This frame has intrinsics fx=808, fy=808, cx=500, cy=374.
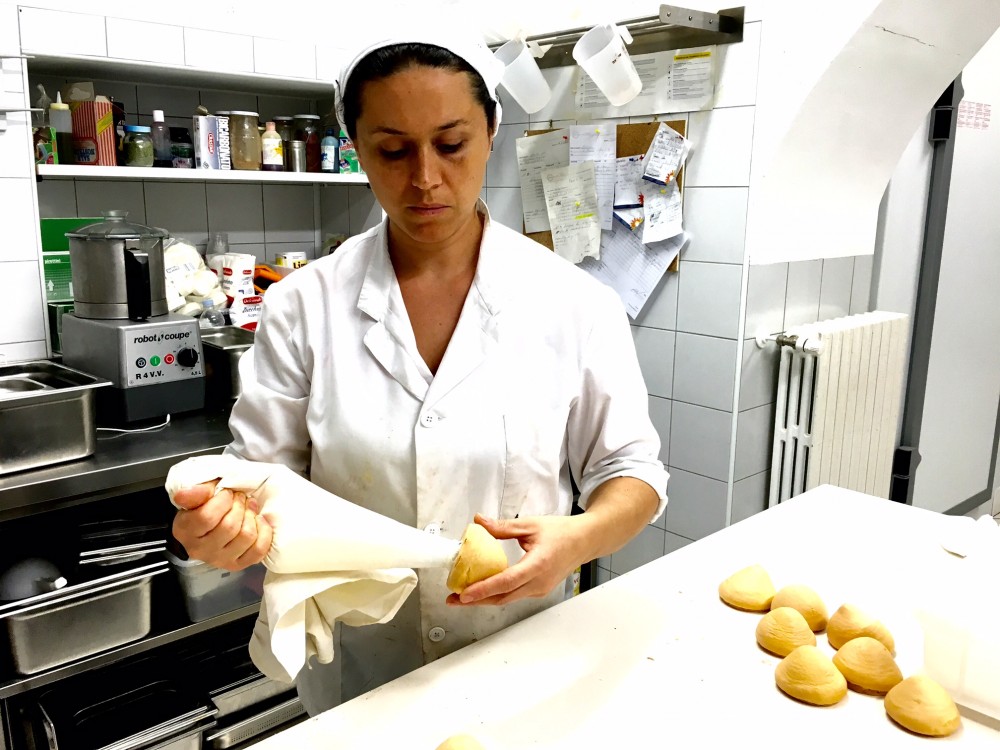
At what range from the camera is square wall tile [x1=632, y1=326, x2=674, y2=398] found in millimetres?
2270

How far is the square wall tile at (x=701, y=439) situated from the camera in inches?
85.5

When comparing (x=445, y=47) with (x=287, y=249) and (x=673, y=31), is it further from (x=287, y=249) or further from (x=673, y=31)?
(x=287, y=249)

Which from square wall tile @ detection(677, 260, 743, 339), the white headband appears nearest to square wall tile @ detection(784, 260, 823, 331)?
square wall tile @ detection(677, 260, 743, 339)

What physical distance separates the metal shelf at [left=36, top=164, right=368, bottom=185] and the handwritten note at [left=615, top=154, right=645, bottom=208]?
741 mm

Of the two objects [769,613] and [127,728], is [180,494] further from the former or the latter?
[127,728]

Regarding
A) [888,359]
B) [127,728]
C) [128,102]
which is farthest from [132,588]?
[888,359]

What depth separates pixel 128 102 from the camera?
2.29 meters

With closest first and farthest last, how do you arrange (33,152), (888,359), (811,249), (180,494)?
(180,494) → (33,152) → (811,249) → (888,359)

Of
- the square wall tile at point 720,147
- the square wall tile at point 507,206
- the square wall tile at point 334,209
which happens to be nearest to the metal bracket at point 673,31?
the square wall tile at point 720,147

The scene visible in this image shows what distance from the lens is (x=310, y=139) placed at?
2480mm

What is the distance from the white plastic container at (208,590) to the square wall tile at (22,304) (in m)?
0.66

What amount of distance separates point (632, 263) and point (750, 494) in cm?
73

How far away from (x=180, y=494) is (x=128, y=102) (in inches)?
73.7

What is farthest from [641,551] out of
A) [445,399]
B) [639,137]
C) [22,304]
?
[22,304]
